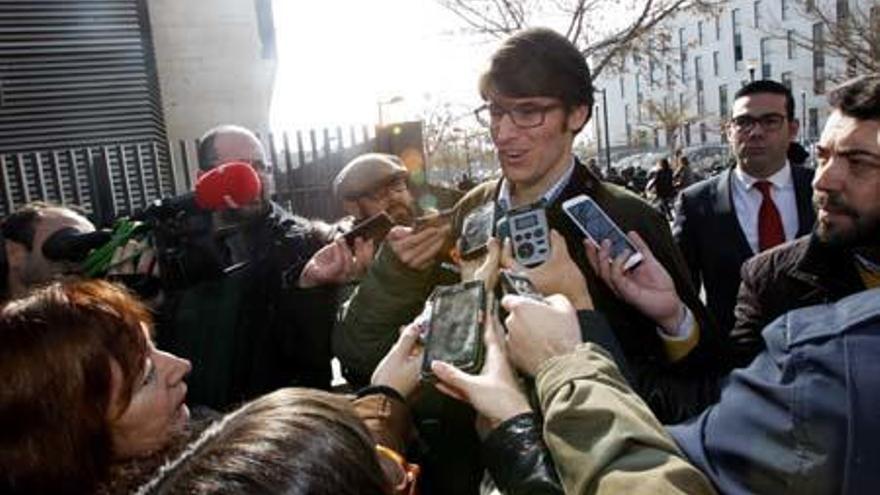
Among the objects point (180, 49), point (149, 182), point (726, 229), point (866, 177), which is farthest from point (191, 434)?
point (180, 49)

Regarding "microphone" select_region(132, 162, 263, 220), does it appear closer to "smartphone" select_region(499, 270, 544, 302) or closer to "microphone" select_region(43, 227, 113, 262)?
"microphone" select_region(43, 227, 113, 262)

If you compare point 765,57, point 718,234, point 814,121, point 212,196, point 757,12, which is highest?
point 757,12

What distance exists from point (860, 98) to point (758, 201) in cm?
149

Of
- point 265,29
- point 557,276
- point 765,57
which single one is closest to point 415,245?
point 557,276

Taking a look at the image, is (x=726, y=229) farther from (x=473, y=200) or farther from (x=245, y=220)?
(x=245, y=220)

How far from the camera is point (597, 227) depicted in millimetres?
2109

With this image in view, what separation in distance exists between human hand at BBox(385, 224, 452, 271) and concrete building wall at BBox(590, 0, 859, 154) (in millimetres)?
55428

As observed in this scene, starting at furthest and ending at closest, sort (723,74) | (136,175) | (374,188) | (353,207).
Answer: (723,74) < (136,175) < (353,207) < (374,188)

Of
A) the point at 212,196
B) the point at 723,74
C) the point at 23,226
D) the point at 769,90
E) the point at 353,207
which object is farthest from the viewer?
the point at 723,74

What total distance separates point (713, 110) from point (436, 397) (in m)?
73.3

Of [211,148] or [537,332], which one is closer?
[537,332]

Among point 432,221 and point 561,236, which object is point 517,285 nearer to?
point 561,236

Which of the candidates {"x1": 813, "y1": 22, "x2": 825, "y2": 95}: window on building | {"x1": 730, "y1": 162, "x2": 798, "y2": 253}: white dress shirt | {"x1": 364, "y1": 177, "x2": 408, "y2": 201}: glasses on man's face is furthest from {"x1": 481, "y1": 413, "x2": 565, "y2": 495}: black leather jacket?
{"x1": 813, "y1": 22, "x2": 825, "y2": 95}: window on building

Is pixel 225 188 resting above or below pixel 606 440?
above
